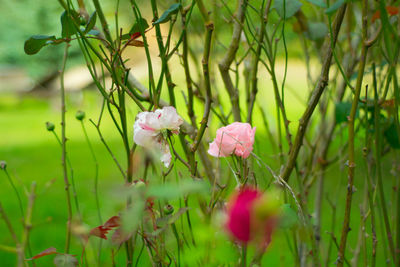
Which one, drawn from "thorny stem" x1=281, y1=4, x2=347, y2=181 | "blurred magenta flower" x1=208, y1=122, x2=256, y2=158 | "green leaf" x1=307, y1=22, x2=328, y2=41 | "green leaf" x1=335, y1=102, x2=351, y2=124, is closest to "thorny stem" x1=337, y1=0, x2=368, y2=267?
"thorny stem" x1=281, y1=4, x2=347, y2=181

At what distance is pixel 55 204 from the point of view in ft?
10.5

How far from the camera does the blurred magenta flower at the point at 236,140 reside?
0.67 meters

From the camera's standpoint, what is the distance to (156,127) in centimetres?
67

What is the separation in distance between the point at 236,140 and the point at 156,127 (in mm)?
111

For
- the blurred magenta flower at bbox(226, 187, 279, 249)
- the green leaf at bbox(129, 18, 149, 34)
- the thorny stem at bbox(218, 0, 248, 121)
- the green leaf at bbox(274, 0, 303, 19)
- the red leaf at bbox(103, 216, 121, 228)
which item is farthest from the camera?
the thorny stem at bbox(218, 0, 248, 121)

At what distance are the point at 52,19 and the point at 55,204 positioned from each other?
37.3 feet

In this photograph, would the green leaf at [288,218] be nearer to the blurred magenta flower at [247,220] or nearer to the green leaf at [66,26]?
the blurred magenta flower at [247,220]

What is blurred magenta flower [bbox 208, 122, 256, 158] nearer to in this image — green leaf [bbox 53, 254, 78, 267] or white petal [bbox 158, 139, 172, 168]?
white petal [bbox 158, 139, 172, 168]

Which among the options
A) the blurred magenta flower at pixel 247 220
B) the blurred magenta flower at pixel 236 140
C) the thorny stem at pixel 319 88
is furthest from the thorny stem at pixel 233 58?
the blurred magenta flower at pixel 247 220

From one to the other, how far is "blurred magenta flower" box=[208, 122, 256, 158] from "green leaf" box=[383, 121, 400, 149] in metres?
0.64

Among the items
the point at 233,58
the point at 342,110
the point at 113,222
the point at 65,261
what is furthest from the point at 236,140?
the point at 342,110

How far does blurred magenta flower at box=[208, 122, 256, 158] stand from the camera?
0.67m

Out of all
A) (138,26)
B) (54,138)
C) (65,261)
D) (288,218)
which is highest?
A: (138,26)

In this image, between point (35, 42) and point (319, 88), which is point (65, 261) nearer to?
point (35, 42)
